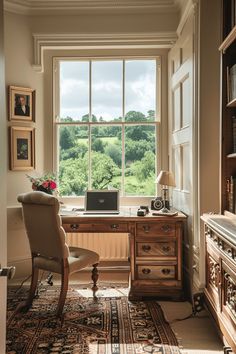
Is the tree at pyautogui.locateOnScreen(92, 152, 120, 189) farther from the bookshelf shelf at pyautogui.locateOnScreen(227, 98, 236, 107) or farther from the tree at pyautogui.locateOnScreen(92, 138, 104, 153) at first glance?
the bookshelf shelf at pyautogui.locateOnScreen(227, 98, 236, 107)

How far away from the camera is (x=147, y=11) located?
3779 millimetres

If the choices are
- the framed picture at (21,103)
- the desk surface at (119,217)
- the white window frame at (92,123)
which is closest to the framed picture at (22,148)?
the framed picture at (21,103)

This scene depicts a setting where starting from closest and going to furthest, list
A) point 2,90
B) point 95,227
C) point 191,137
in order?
point 2,90
point 191,137
point 95,227

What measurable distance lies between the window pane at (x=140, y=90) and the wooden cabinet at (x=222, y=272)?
1.84 m

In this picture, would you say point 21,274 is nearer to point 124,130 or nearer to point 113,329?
point 113,329

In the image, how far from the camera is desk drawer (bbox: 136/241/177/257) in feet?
10.6

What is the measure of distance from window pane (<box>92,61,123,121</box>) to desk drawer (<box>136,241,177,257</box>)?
5.07ft

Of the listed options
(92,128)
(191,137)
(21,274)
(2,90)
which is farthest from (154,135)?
(2,90)

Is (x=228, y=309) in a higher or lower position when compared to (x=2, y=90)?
lower

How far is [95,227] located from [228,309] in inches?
60.3

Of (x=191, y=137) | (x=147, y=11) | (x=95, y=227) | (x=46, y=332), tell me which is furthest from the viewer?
(x=147, y=11)

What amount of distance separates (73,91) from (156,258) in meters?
2.07

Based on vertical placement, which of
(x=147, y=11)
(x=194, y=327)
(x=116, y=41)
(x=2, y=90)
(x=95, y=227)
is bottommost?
(x=194, y=327)

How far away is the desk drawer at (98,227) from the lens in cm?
326
